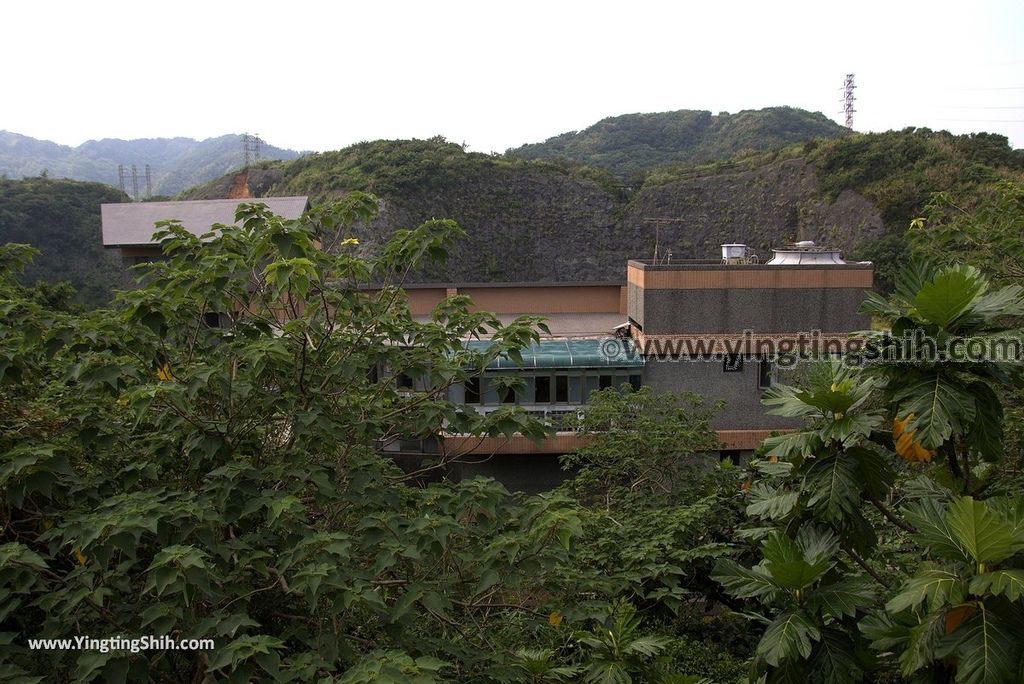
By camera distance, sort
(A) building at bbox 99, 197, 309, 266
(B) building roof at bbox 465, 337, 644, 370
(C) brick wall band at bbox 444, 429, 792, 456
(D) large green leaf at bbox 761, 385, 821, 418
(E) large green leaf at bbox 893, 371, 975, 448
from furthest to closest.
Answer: (A) building at bbox 99, 197, 309, 266
(B) building roof at bbox 465, 337, 644, 370
(C) brick wall band at bbox 444, 429, 792, 456
(D) large green leaf at bbox 761, 385, 821, 418
(E) large green leaf at bbox 893, 371, 975, 448

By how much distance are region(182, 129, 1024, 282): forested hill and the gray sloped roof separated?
1664 centimetres

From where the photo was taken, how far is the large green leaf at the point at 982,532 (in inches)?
143

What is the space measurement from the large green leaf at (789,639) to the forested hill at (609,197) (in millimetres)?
36962

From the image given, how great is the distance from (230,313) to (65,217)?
40974mm

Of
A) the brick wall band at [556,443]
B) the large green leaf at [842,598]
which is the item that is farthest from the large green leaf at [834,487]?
the brick wall band at [556,443]

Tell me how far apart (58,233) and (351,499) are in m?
41.3

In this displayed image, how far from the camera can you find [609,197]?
48.6 metres

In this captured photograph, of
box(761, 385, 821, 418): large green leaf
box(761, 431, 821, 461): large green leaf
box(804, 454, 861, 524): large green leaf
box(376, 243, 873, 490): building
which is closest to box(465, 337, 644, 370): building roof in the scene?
box(376, 243, 873, 490): building

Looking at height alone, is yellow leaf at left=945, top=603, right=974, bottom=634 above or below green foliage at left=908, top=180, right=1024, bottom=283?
below

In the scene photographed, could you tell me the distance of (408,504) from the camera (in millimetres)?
5711

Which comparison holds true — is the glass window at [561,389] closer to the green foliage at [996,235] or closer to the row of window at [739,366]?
the row of window at [739,366]

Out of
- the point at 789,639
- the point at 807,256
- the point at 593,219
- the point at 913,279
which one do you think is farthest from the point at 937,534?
the point at 593,219

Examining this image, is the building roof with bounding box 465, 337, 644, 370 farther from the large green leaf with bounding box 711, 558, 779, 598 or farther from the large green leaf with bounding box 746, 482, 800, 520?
the large green leaf with bounding box 711, 558, 779, 598

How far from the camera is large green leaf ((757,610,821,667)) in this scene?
4117 mm
